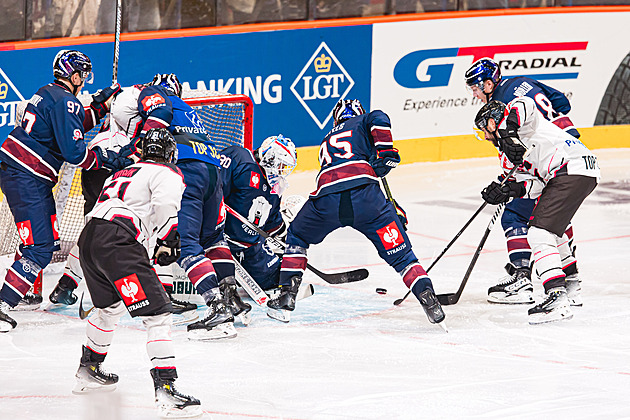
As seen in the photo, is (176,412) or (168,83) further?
A: (168,83)

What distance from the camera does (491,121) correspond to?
5012mm

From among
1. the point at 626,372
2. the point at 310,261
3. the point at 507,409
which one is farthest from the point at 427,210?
the point at 507,409

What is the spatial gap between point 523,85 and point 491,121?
1.66ft

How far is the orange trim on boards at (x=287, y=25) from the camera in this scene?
7359mm

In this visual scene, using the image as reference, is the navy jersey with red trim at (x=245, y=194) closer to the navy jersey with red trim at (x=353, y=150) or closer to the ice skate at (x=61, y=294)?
the navy jersey with red trim at (x=353, y=150)

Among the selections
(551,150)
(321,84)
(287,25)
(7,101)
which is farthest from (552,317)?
(287,25)

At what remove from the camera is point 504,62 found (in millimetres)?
9602

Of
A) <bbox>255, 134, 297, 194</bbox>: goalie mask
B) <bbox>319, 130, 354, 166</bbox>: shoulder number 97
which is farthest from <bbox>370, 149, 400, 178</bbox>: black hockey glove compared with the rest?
<bbox>255, 134, 297, 194</bbox>: goalie mask

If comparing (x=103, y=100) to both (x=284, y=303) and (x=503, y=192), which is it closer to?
(x=284, y=303)

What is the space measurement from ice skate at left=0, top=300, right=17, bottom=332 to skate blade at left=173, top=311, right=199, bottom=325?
2.47 ft

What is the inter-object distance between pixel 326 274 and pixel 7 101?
292 centimetres

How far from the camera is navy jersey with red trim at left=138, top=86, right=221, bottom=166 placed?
4781mm

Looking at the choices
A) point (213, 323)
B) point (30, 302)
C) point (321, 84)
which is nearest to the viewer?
point (213, 323)

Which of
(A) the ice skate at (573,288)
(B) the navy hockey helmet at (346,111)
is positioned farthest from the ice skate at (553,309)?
(B) the navy hockey helmet at (346,111)
